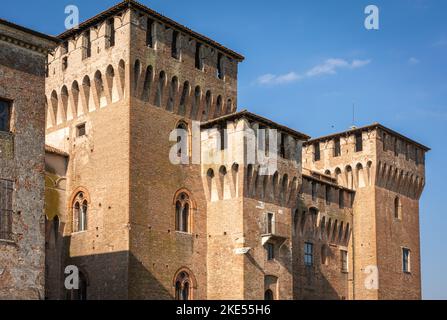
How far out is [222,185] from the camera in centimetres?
3416

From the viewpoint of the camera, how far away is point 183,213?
1320 inches

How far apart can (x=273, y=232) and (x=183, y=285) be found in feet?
15.2

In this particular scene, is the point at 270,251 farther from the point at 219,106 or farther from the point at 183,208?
the point at 219,106

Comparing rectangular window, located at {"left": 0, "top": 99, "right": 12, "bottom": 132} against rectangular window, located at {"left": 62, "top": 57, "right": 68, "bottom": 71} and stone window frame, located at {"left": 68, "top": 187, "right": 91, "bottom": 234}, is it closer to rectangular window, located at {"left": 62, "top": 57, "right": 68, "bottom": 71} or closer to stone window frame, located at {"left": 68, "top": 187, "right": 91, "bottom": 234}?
stone window frame, located at {"left": 68, "top": 187, "right": 91, "bottom": 234}

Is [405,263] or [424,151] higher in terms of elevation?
[424,151]

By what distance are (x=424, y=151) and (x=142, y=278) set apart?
76.8 feet

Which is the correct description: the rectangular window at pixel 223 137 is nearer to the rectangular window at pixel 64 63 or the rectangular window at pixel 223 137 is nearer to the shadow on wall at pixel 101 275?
the shadow on wall at pixel 101 275

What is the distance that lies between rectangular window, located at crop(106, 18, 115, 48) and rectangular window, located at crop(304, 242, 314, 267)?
1434 cm

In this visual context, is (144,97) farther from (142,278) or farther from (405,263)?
(405,263)

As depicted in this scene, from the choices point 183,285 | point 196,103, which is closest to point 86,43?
point 196,103
